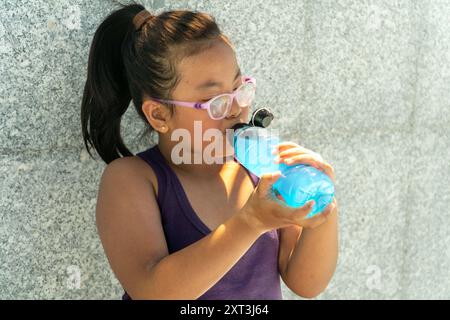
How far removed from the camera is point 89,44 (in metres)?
2.22

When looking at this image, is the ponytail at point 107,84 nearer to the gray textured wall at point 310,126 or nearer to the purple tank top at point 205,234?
the gray textured wall at point 310,126

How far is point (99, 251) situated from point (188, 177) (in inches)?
20.5

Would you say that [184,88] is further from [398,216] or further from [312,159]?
[398,216]

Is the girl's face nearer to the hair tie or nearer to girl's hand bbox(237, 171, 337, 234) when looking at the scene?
the hair tie

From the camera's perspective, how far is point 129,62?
2.11 m

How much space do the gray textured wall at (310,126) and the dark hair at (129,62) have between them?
10 centimetres

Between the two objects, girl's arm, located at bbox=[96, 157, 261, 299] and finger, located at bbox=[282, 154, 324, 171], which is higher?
finger, located at bbox=[282, 154, 324, 171]

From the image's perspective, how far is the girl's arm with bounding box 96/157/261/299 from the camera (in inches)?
68.4

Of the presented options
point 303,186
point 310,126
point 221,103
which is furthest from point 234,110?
point 310,126

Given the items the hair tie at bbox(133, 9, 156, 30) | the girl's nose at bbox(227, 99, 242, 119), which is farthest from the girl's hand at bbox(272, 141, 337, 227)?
the hair tie at bbox(133, 9, 156, 30)

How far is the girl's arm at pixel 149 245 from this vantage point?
5.70 feet

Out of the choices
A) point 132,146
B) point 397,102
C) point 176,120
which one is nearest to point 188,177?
point 176,120

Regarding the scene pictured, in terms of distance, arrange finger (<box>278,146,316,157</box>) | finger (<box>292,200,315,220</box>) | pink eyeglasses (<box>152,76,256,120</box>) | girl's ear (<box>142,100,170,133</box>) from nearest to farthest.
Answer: finger (<box>292,200,315,220</box>) → finger (<box>278,146,316,157</box>) → pink eyeglasses (<box>152,76,256,120</box>) → girl's ear (<box>142,100,170,133</box>)

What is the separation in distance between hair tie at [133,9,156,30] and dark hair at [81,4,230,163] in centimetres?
2
